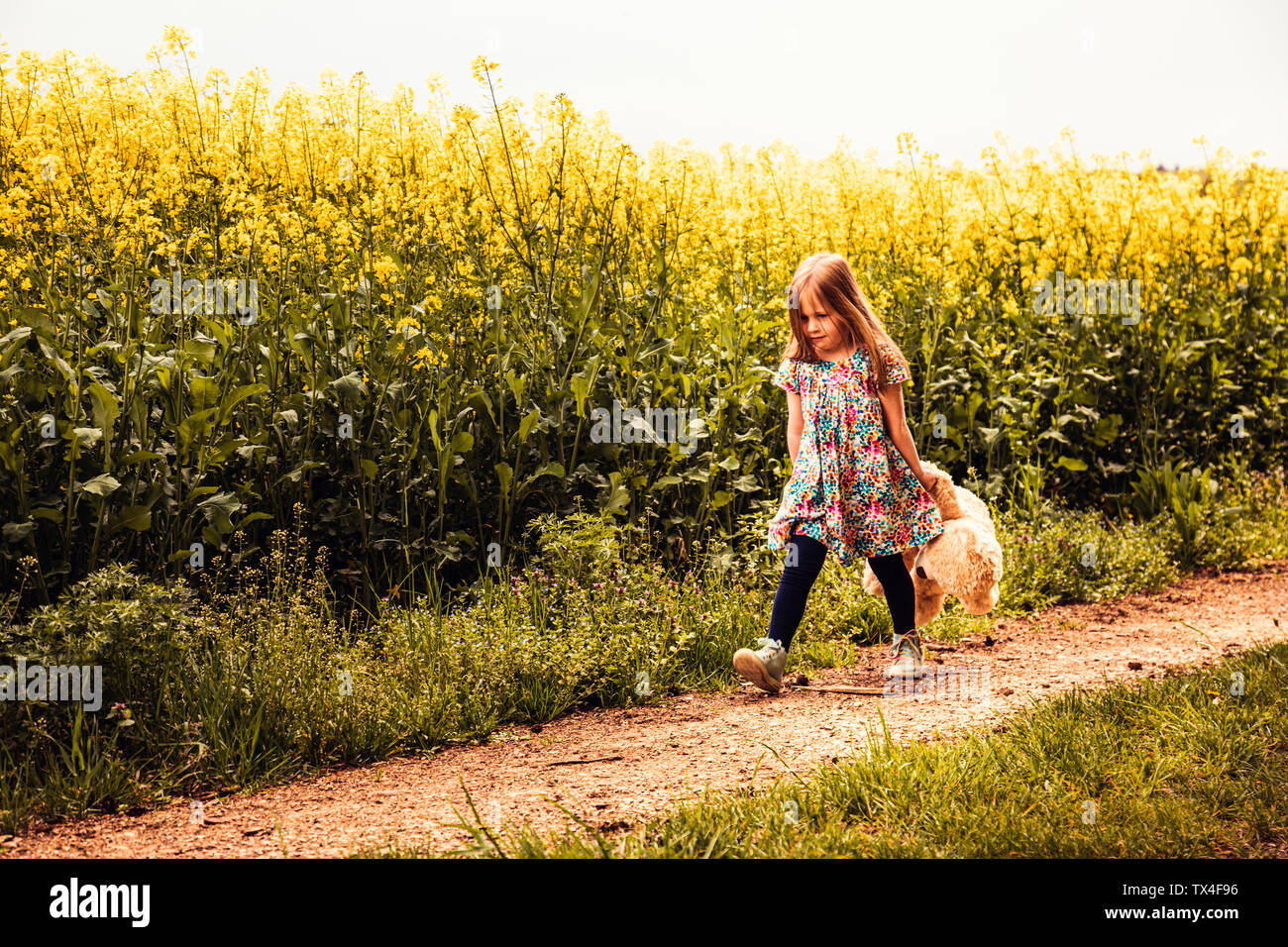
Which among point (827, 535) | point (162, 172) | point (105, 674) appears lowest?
point (105, 674)

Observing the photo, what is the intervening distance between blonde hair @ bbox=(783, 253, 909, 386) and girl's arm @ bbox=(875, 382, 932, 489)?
0.06 meters

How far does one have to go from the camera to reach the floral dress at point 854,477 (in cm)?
443

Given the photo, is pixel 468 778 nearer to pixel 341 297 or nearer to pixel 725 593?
pixel 725 593

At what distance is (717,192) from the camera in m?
7.97

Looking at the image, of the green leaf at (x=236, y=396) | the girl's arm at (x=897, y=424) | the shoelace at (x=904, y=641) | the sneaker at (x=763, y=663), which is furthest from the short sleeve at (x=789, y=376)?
the green leaf at (x=236, y=396)

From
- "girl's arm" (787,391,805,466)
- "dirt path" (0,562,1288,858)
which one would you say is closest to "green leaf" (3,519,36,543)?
"dirt path" (0,562,1288,858)

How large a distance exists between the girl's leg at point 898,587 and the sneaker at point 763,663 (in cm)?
53

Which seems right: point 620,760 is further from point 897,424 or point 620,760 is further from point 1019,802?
point 897,424

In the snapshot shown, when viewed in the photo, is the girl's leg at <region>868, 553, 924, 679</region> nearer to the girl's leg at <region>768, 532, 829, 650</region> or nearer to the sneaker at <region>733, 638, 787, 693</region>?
the girl's leg at <region>768, 532, 829, 650</region>

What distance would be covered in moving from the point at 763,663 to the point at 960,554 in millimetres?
884

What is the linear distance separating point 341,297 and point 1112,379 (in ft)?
17.1

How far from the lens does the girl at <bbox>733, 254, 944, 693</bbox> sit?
14.4 ft

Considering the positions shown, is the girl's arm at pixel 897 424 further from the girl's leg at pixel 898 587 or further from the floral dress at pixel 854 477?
the girl's leg at pixel 898 587
